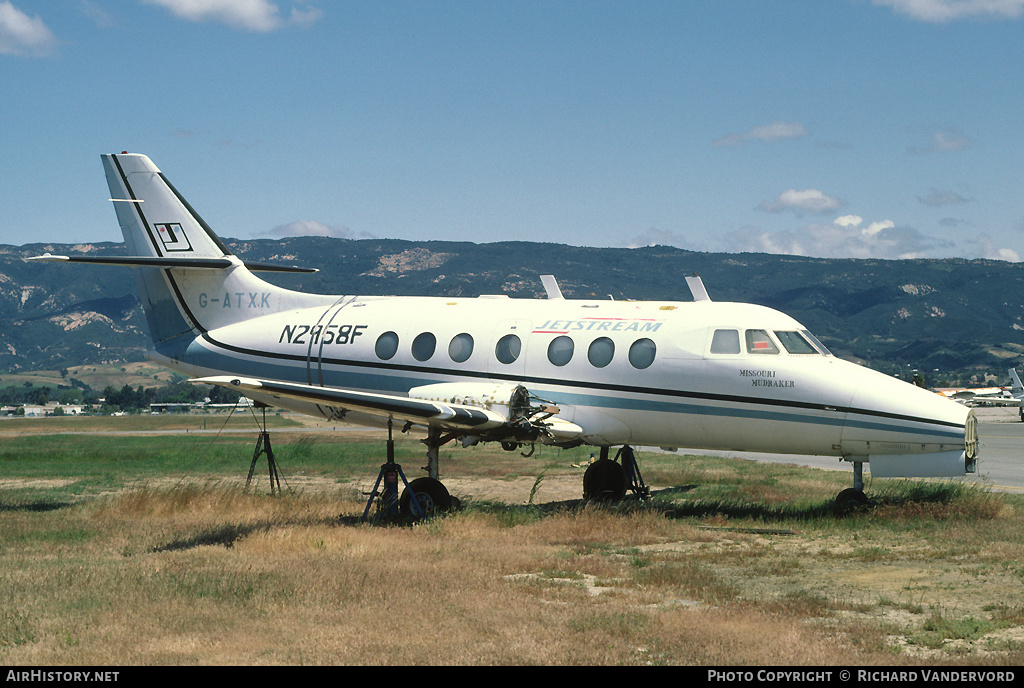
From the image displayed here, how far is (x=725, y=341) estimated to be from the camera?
17.8 metres

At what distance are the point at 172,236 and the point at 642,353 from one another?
12292mm

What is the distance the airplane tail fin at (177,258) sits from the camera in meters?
22.9

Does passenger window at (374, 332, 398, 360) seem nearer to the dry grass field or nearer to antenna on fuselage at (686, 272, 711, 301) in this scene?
the dry grass field

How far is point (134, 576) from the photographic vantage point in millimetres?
12883

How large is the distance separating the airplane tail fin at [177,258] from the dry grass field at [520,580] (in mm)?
4414

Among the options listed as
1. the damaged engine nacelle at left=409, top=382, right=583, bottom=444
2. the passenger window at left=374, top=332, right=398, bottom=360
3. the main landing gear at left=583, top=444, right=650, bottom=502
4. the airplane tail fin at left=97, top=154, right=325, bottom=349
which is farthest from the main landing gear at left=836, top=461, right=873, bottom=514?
the airplane tail fin at left=97, top=154, right=325, bottom=349

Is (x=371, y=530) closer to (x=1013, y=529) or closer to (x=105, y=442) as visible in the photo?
(x=1013, y=529)

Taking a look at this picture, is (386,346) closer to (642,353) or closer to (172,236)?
(642,353)

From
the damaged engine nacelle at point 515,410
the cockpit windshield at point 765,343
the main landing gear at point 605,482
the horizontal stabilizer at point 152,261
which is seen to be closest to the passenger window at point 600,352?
the damaged engine nacelle at point 515,410

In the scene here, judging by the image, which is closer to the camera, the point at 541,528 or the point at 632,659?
the point at 632,659

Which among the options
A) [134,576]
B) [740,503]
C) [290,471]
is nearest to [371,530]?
[134,576]

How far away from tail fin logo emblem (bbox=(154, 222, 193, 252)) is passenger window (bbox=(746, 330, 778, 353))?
45.8 ft

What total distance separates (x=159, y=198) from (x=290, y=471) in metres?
13.7

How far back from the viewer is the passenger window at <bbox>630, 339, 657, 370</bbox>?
18153 mm
